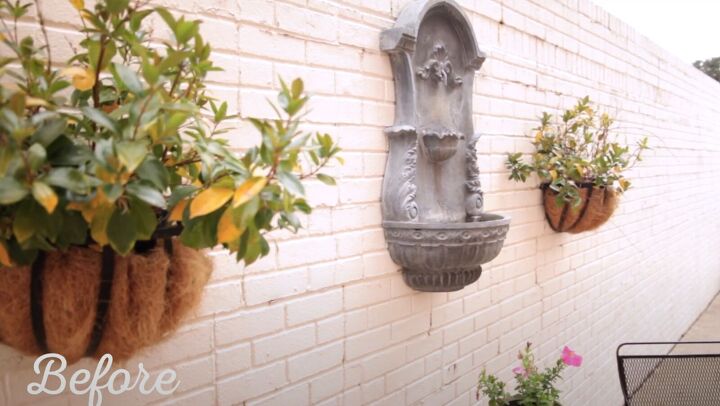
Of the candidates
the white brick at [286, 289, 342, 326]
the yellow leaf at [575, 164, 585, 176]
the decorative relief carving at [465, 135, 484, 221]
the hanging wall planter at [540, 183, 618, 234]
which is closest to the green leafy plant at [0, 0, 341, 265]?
the white brick at [286, 289, 342, 326]

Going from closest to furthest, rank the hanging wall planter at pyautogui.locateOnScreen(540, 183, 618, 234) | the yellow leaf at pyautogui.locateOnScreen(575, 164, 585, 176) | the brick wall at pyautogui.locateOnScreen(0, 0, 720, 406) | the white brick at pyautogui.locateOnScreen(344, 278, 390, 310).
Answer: the brick wall at pyautogui.locateOnScreen(0, 0, 720, 406)
the white brick at pyautogui.locateOnScreen(344, 278, 390, 310)
the yellow leaf at pyautogui.locateOnScreen(575, 164, 585, 176)
the hanging wall planter at pyautogui.locateOnScreen(540, 183, 618, 234)

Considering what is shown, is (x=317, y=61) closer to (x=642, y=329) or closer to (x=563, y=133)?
(x=563, y=133)

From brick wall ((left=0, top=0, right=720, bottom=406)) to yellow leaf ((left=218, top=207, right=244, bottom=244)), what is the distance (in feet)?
1.96

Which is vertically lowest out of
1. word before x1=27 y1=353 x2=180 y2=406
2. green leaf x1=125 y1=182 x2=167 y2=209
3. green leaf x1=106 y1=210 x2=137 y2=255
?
word before x1=27 y1=353 x2=180 y2=406

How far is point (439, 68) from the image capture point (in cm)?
192

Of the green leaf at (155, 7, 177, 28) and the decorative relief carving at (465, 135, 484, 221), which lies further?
the decorative relief carving at (465, 135, 484, 221)

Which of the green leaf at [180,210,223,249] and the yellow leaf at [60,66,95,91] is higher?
the yellow leaf at [60,66,95,91]

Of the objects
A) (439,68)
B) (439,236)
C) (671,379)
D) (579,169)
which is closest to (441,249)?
(439,236)

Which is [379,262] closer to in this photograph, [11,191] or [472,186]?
[472,186]

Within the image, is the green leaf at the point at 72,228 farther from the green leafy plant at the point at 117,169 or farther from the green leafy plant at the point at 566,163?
the green leafy plant at the point at 566,163

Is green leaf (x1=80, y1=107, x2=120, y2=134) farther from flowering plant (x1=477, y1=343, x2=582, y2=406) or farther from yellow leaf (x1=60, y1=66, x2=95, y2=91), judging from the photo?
flowering plant (x1=477, y1=343, x2=582, y2=406)

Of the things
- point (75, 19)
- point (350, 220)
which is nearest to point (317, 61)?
point (350, 220)

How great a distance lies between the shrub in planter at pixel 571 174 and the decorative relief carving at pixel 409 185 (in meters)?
0.76

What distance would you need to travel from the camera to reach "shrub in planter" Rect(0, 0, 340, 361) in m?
0.64
